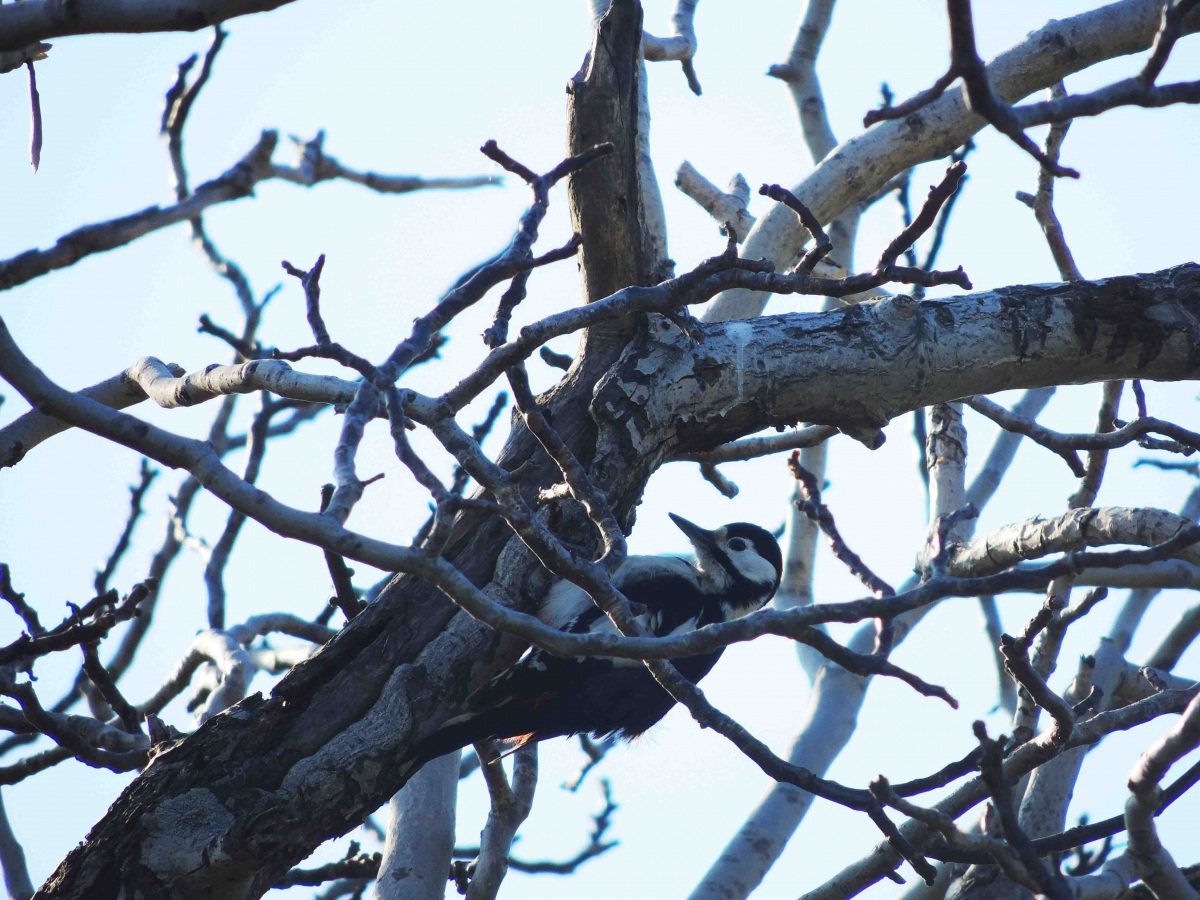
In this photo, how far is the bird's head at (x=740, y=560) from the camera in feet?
16.4

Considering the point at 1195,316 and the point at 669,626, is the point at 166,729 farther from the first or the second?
the point at 1195,316

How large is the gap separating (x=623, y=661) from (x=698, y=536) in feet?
3.81

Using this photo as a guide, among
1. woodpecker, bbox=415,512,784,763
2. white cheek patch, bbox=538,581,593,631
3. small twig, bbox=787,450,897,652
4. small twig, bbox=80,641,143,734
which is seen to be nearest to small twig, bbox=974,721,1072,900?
small twig, bbox=787,450,897,652

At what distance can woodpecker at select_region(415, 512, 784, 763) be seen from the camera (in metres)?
→ 3.48

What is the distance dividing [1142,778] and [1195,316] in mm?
1679

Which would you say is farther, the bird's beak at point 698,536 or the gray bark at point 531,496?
the bird's beak at point 698,536

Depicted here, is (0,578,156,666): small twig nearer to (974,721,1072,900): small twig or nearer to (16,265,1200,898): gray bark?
(16,265,1200,898): gray bark

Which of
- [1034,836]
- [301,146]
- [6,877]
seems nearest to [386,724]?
[301,146]

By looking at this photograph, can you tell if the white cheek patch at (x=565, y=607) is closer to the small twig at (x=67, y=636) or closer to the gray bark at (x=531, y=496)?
the gray bark at (x=531, y=496)

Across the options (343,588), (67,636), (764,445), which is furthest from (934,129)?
(67,636)

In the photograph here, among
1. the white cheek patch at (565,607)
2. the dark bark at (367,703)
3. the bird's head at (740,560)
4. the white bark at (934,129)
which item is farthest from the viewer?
the bird's head at (740,560)

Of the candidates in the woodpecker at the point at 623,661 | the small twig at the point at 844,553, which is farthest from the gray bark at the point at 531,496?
the small twig at the point at 844,553

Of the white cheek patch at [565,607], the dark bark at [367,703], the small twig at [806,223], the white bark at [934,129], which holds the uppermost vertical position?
the white bark at [934,129]

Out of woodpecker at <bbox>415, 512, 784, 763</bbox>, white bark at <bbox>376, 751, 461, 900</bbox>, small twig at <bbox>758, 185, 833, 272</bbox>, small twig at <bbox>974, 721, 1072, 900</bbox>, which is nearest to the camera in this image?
small twig at <bbox>974, 721, 1072, 900</bbox>
